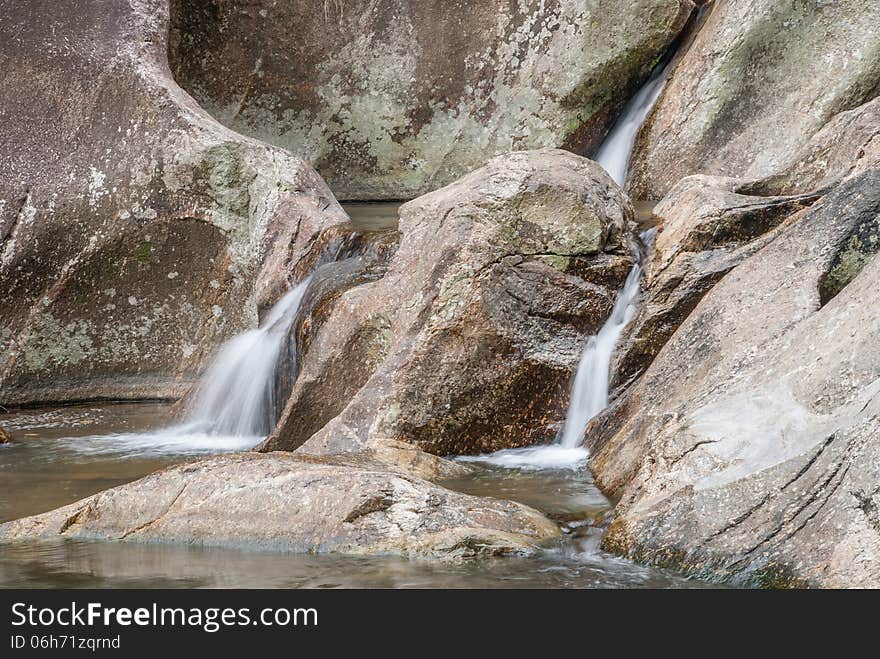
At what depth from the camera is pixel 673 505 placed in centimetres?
448

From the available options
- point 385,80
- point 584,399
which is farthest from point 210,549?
point 385,80

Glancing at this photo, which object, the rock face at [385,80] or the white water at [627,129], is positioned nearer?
the white water at [627,129]

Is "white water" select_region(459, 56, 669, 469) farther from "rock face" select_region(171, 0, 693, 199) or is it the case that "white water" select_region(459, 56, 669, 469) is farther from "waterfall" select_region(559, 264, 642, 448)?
"rock face" select_region(171, 0, 693, 199)

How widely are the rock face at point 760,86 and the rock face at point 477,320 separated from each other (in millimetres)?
2622

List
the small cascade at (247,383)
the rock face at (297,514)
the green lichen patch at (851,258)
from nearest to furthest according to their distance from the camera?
the rock face at (297,514) < the green lichen patch at (851,258) < the small cascade at (247,383)

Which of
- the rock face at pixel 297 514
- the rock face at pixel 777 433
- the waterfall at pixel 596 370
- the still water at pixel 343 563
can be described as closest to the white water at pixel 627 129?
the waterfall at pixel 596 370

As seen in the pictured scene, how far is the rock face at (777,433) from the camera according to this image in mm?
4012

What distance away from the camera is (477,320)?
6.57 metres

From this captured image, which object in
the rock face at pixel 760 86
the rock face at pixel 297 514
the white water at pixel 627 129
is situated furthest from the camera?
the white water at pixel 627 129

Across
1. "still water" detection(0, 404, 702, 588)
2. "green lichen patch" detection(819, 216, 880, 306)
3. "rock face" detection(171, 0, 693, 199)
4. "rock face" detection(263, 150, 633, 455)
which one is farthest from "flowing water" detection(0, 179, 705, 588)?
"rock face" detection(171, 0, 693, 199)

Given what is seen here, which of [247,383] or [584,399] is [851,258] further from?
[247,383]

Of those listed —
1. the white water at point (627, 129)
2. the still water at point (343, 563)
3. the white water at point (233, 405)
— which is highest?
the white water at point (627, 129)

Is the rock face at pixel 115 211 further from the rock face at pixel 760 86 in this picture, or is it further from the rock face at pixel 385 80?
the rock face at pixel 760 86
